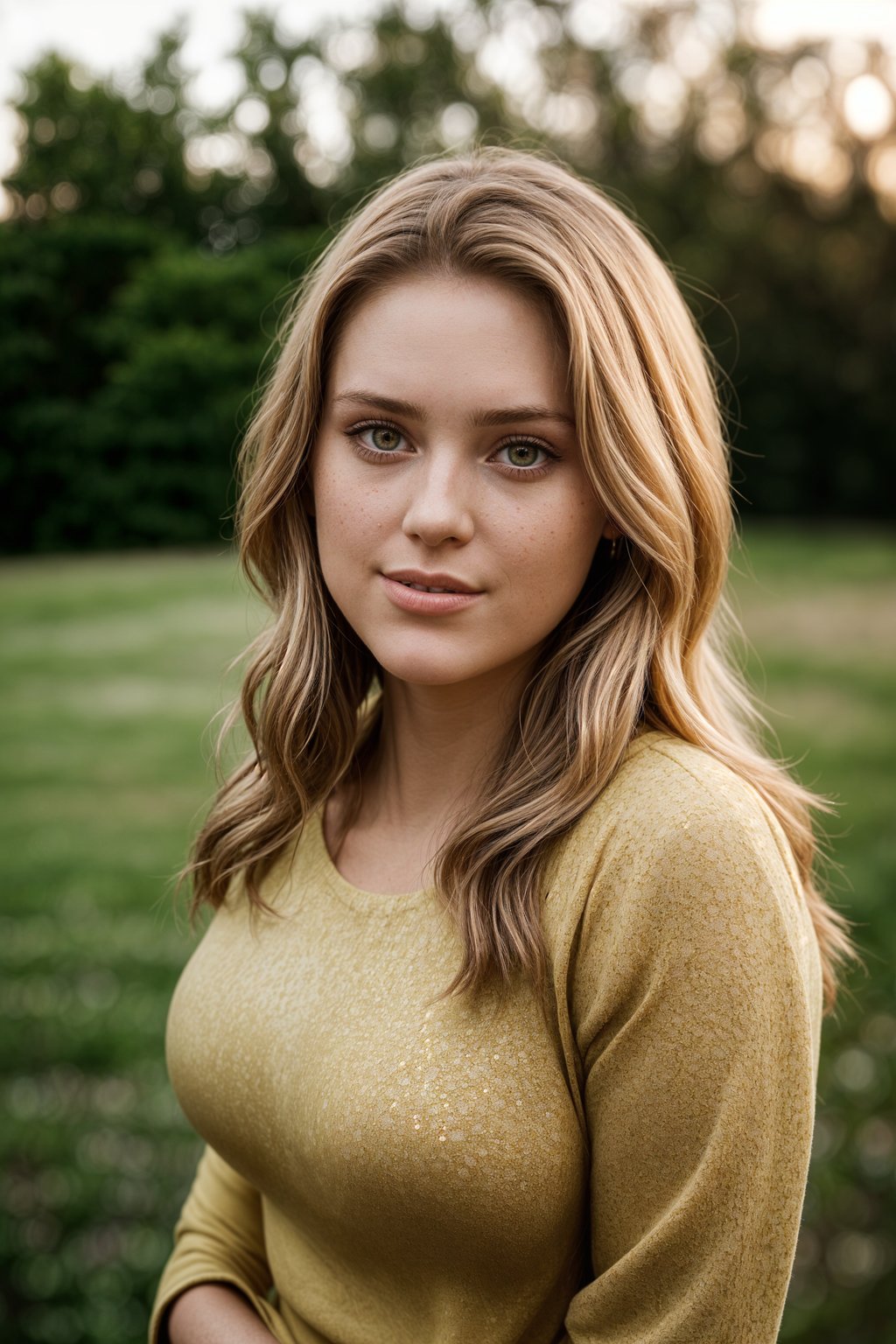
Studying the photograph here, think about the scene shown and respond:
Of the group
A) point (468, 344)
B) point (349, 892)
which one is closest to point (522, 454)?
point (468, 344)

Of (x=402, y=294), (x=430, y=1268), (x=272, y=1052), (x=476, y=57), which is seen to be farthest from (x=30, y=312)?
(x=430, y=1268)

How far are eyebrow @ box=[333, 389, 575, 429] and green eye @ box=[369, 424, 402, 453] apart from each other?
0.03m

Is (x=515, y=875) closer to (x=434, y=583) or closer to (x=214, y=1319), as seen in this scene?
(x=434, y=583)

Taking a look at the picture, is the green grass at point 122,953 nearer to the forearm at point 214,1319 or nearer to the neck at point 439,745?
the neck at point 439,745

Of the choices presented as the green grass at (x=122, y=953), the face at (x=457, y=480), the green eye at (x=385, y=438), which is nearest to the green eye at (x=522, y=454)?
the face at (x=457, y=480)

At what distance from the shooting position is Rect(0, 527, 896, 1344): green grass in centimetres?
308

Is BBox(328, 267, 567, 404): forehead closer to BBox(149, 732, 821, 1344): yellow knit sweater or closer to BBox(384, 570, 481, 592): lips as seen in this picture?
BBox(384, 570, 481, 592): lips

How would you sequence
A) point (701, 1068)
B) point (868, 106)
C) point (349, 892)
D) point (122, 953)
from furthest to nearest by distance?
point (868, 106)
point (122, 953)
point (349, 892)
point (701, 1068)

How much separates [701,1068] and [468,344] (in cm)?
79

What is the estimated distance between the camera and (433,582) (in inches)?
53.5

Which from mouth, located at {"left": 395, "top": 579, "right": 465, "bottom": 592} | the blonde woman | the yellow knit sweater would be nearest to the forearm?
the blonde woman

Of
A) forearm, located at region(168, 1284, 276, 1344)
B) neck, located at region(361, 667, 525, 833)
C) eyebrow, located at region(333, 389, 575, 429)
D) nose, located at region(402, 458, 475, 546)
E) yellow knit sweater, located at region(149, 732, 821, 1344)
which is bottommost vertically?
forearm, located at region(168, 1284, 276, 1344)

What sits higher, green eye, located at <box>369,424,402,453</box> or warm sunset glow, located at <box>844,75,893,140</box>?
warm sunset glow, located at <box>844,75,893,140</box>

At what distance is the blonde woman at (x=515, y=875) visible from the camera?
1.18m
